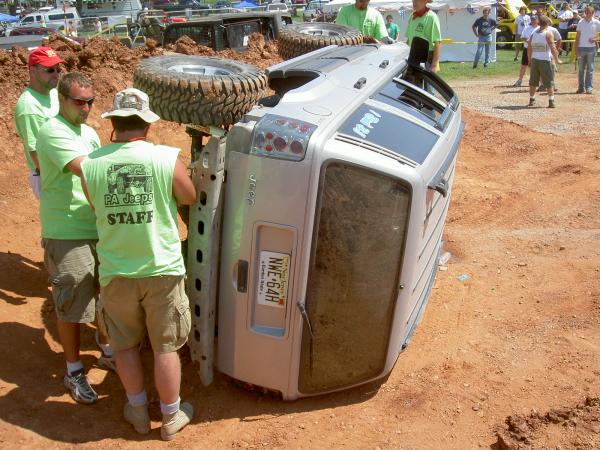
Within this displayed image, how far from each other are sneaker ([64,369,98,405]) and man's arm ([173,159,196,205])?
1.45 meters

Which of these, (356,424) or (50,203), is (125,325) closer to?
(50,203)

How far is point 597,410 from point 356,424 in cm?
142

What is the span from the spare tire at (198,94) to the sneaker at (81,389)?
68.0 inches

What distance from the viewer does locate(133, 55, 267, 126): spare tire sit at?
3838 mm

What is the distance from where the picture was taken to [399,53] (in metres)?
6.08

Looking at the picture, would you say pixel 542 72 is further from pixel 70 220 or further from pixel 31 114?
pixel 70 220

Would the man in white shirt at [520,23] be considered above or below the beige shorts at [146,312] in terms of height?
above

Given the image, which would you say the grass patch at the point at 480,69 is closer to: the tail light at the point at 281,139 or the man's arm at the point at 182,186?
the tail light at the point at 281,139

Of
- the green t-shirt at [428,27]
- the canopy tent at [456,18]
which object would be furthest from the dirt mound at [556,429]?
the canopy tent at [456,18]

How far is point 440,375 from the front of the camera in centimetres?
447

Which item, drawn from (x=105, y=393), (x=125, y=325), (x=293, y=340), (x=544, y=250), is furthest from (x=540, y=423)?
(x=544, y=250)

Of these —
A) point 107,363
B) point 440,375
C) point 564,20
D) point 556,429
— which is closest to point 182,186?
point 107,363

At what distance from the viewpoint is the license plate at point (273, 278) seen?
374 centimetres

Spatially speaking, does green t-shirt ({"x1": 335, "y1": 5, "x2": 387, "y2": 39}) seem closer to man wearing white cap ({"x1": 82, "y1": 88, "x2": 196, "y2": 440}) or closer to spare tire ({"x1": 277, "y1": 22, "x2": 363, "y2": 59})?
spare tire ({"x1": 277, "y1": 22, "x2": 363, "y2": 59})
